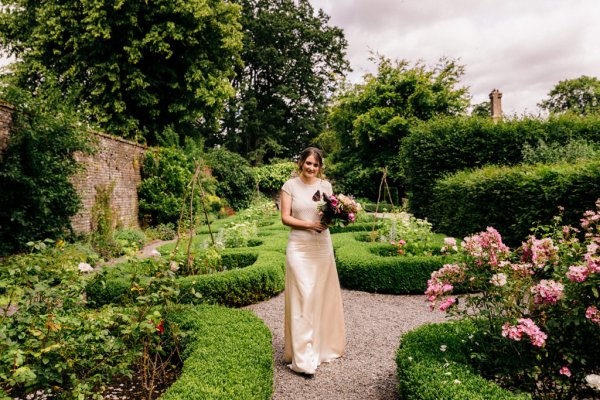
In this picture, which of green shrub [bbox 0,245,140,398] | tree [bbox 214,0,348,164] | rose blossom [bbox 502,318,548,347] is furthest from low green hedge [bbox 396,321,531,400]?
tree [bbox 214,0,348,164]

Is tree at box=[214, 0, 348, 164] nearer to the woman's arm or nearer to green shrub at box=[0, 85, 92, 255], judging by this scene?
green shrub at box=[0, 85, 92, 255]

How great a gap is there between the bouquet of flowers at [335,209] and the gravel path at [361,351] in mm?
1437

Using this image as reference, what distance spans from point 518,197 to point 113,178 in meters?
11.3

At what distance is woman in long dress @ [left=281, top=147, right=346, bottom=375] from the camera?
383 cm

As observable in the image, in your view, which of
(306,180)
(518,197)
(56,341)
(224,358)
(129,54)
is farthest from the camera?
(129,54)

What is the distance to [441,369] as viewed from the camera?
2828 millimetres

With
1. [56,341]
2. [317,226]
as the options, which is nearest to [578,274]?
[317,226]

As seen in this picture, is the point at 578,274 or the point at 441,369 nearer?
the point at 578,274

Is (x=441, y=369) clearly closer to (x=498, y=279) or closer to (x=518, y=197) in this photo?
(x=498, y=279)

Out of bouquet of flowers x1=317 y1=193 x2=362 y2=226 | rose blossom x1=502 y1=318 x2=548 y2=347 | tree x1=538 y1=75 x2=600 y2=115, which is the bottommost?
rose blossom x1=502 y1=318 x2=548 y2=347

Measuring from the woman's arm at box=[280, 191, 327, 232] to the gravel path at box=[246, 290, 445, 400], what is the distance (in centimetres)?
138

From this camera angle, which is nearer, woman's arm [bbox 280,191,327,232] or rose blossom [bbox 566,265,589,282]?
rose blossom [bbox 566,265,589,282]

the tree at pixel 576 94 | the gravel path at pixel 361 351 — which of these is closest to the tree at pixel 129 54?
the gravel path at pixel 361 351

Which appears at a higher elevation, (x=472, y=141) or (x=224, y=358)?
(x=472, y=141)
